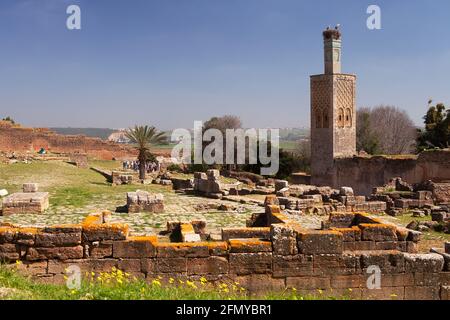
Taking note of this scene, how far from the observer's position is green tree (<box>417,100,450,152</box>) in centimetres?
4112

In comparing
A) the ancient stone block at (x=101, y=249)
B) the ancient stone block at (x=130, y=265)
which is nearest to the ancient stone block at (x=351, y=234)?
the ancient stone block at (x=130, y=265)

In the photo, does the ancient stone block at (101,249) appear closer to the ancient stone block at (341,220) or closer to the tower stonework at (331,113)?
the ancient stone block at (341,220)

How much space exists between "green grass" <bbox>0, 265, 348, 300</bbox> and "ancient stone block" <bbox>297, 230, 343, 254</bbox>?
1.93 feet

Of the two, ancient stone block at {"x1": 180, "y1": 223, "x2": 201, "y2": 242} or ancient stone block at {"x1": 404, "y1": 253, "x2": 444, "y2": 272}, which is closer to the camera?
ancient stone block at {"x1": 404, "y1": 253, "x2": 444, "y2": 272}

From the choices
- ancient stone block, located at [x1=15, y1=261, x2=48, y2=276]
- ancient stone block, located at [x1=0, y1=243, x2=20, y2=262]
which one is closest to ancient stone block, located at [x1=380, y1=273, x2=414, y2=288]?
ancient stone block, located at [x1=15, y1=261, x2=48, y2=276]

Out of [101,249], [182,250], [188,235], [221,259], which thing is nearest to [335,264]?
[221,259]

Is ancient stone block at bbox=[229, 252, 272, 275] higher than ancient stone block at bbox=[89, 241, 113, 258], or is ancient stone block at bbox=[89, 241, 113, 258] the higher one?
ancient stone block at bbox=[89, 241, 113, 258]

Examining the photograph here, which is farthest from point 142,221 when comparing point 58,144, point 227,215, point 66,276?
point 58,144

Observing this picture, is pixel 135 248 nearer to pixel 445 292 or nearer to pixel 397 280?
pixel 397 280

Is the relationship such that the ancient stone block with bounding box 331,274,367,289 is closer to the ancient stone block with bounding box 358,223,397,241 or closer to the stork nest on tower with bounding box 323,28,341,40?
the ancient stone block with bounding box 358,223,397,241
